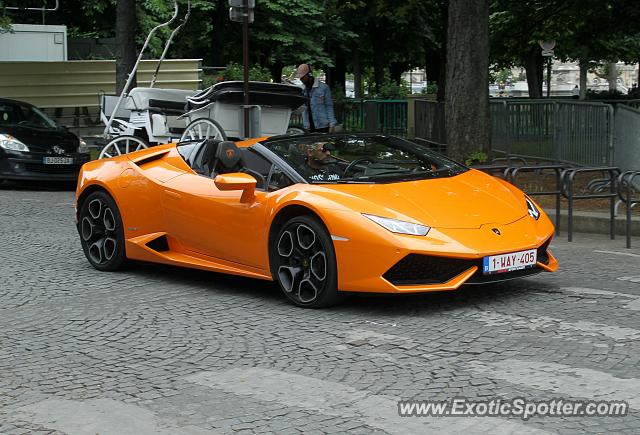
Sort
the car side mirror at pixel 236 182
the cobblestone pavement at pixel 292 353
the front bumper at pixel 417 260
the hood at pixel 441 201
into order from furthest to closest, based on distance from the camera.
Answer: the car side mirror at pixel 236 182
the hood at pixel 441 201
the front bumper at pixel 417 260
the cobblestone pavement at pixel 292 353

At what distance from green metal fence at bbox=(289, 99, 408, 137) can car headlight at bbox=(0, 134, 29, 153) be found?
1169 cm

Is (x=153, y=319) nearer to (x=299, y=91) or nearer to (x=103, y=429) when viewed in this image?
(x=103, y=429)

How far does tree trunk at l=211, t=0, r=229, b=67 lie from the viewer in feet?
153

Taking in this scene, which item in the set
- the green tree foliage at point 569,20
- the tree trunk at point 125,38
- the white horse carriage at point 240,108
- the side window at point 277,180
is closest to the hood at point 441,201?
the side window at point 277,180

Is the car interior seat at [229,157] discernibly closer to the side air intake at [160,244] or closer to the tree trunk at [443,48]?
the side air intake at [160,244]

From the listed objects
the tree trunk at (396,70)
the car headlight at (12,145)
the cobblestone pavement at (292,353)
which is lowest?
the cobblestone pavement at (292,353)

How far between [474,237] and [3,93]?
23.8 meters

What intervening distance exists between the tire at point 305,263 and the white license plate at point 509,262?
3.37 feet

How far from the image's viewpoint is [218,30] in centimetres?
4731

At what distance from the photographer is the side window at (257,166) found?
853 centimetres

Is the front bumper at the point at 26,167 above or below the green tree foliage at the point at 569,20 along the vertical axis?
below

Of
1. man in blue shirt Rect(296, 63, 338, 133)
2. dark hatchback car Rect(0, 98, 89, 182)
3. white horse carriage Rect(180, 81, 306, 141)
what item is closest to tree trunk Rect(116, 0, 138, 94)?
dark hatchback car Rect(0, 98, 89, 182)

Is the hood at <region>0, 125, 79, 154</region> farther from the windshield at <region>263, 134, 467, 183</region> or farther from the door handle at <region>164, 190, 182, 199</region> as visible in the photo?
the windshield at <region>263, 134, 467, 183</region>

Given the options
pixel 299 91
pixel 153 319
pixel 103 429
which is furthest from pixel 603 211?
pixel 103 429
